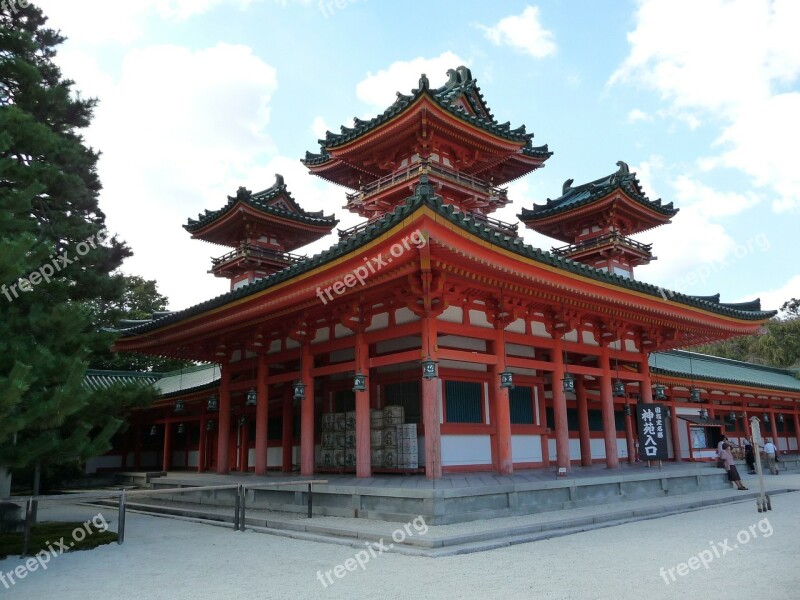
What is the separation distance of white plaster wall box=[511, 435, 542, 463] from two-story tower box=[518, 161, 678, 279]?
8.27 meters

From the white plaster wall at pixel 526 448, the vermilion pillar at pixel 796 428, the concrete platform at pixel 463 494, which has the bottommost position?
the concrete platform at pixel 463 494

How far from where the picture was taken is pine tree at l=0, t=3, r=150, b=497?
8.98 metres

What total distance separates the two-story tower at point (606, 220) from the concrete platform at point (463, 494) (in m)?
8.46

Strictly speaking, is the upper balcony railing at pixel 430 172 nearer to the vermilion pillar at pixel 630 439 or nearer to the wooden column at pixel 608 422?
the wooden column at pixel 608 422

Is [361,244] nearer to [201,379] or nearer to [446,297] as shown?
[446,297]

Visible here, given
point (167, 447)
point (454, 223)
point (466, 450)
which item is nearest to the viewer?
point (454, 223)

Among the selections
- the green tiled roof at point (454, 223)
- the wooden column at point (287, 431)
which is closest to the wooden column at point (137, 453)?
the green tiled roof at point (454, 223)

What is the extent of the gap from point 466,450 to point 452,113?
9.10 m

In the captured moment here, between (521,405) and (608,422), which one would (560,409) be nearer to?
(521,405)

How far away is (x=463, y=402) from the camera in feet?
46.9

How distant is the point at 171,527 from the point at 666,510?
426 inches

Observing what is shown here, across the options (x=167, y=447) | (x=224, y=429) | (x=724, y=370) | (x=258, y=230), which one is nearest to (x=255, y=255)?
(x=258, y=230)

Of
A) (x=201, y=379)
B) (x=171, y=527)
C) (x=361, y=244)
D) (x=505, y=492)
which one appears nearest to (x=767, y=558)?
(x=505, y=492)

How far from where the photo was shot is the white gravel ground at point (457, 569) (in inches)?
270
